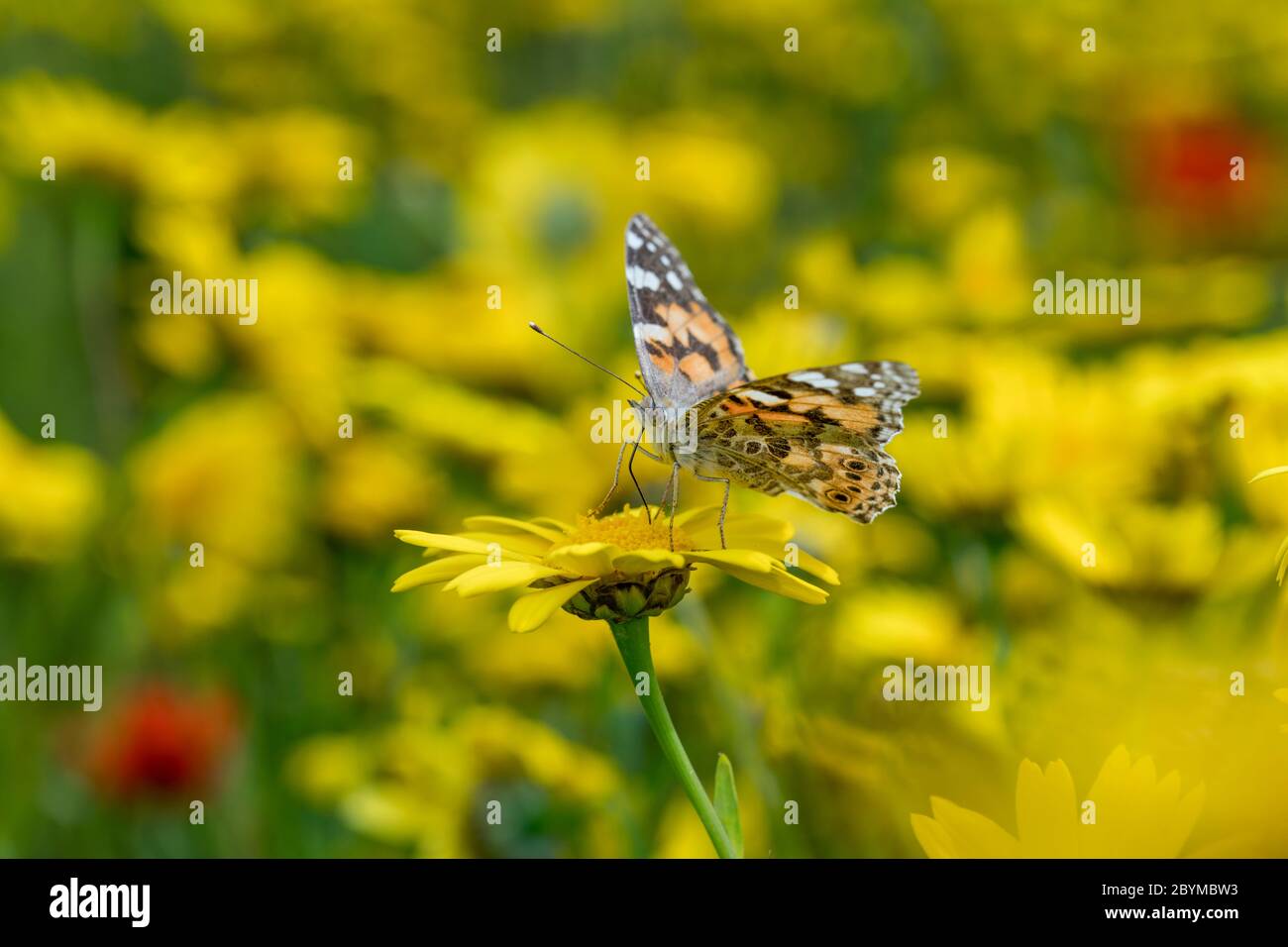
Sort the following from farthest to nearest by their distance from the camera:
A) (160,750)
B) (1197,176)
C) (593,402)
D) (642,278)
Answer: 1. (1197,176)
2. (593,402)
3. (160,750)
4. (642,278)

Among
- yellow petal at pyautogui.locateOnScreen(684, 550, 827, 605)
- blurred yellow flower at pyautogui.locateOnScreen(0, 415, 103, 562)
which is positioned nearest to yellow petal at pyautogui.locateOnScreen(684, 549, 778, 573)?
yellow petal at pyautogui.locateOnScreen(684, 550, 827, 605)

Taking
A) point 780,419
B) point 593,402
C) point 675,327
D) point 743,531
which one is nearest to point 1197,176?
point 593,402

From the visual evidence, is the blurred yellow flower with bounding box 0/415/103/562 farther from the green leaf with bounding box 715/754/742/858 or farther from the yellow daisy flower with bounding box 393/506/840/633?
the green leaf with bounding box 715/754/742/858

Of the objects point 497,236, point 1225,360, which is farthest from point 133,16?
point 1225,360

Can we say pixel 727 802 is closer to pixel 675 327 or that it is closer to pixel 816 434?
pixel 816 434

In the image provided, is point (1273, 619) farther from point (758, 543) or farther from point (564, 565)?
point (564, 565)

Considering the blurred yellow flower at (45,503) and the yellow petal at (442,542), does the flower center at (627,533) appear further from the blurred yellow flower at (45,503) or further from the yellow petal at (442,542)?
the blurred yellow flower at (45,503)
